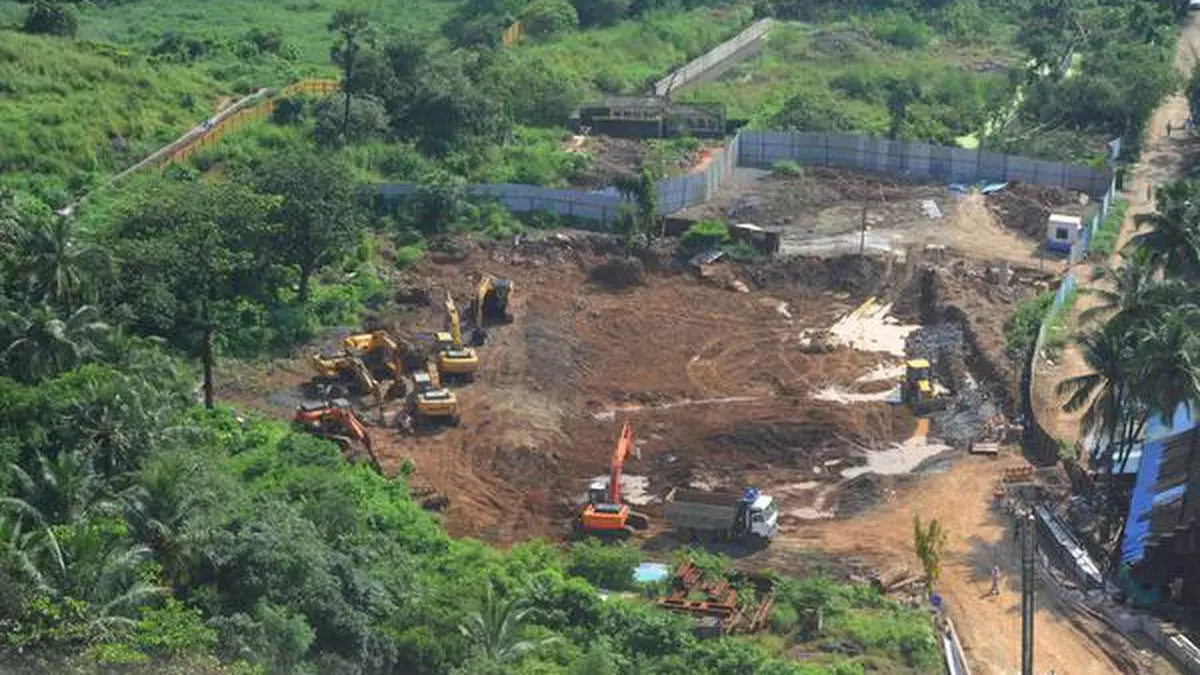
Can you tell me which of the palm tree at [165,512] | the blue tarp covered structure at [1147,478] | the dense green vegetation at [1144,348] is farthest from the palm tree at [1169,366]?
the palm tree at [165,512]

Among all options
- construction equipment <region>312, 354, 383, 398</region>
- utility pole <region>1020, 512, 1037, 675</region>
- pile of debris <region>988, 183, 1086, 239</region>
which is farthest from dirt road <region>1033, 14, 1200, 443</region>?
utility pole <region>1020, 512, 1037, 675</region>

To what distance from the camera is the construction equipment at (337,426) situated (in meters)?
60.7

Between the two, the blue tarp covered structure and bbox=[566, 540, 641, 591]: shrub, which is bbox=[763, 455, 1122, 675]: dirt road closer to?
the blue tarp covered structure

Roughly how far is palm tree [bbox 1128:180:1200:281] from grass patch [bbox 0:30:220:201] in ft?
131

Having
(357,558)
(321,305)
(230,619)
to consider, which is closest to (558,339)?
(321,305)

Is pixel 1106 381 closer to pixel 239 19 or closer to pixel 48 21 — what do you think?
pixel 48 21

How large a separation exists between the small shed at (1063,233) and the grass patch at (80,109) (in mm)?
37197

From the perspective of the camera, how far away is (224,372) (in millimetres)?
66125

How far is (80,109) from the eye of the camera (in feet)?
271

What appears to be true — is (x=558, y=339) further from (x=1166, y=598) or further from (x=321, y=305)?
(x=1166, y=598)

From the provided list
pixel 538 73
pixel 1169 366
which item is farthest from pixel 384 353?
pixel 538 73

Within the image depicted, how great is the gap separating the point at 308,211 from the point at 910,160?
34081mm

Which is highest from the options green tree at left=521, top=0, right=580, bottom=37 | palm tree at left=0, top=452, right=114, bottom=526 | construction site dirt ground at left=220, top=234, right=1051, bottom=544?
palm tree at left=0, top=452, right=114, bottom=526

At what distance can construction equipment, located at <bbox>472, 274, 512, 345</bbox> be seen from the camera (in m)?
72.6
